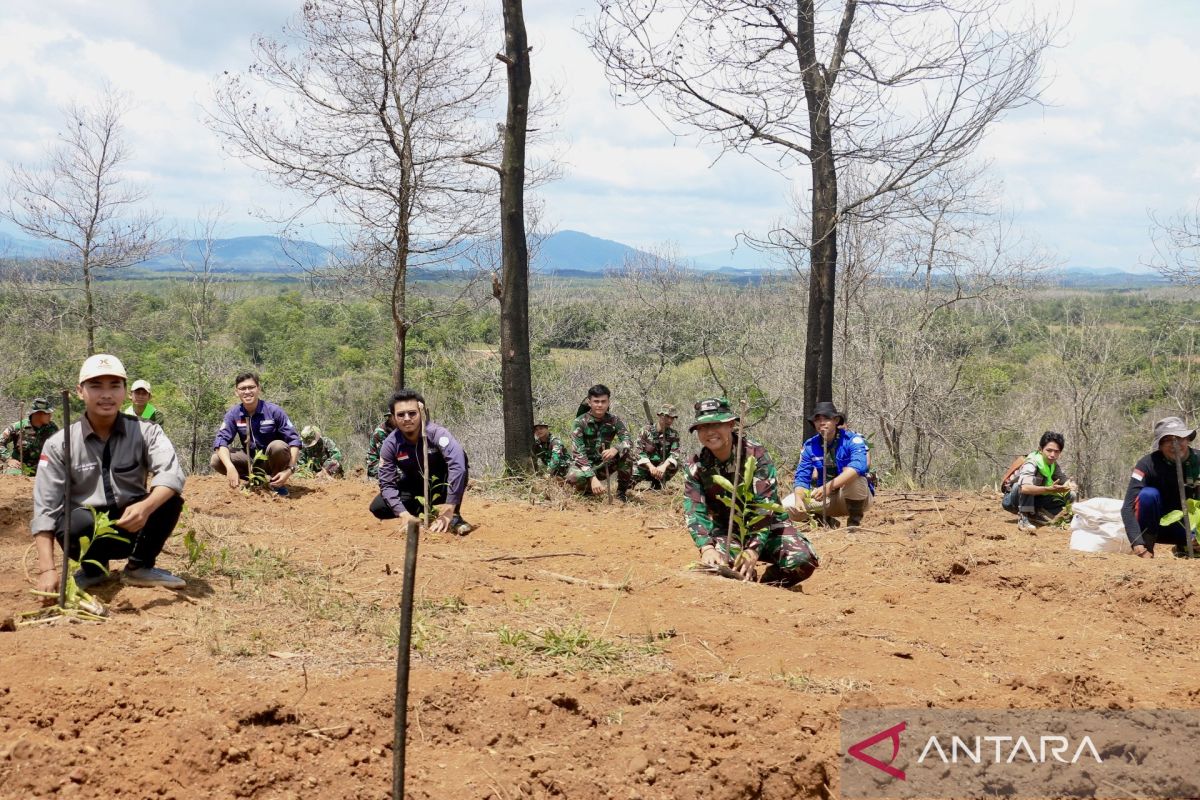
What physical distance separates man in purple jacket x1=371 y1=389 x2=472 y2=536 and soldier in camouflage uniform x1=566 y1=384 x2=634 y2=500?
2.55 meters

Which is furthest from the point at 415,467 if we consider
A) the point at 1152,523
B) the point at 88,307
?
the point at 88,307

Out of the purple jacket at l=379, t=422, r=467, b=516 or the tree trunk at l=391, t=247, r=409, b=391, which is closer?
the purple jacket at l=379, t=422, r=467, b=516

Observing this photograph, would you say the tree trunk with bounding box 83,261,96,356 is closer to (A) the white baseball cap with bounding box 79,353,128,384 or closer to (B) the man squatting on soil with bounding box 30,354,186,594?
(B) the man squatting on soil with bounding box 30,354,186,594

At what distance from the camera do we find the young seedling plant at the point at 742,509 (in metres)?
5.55

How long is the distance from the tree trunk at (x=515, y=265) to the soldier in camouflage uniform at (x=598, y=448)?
1177 mm

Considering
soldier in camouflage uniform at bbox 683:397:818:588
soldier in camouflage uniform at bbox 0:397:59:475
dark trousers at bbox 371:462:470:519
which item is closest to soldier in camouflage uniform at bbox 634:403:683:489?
dark trousers at bbox 371:462:470:519

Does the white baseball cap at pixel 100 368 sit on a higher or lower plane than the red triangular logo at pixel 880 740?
higher

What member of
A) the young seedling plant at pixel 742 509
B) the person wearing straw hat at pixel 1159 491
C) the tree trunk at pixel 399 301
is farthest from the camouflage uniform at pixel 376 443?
the person wearing straw hat at pixel 1159 491

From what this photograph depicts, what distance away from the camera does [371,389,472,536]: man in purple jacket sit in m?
7.19

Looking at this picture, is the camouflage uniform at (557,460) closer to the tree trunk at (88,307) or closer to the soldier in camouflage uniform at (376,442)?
the soldier in camouflage uniform at (376,442)

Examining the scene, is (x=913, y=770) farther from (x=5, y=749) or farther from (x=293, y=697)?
(x=5, y=749)

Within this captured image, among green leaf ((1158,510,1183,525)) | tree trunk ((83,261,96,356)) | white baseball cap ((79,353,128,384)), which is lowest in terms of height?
green leaf ((1158,510,1183,525))

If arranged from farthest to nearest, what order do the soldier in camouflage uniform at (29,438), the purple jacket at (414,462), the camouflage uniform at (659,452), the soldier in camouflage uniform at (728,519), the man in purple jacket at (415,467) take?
the soldier in camouflage uniform at (29,438)
the camouflage uniform at (659,452)
the purple jacket at (414,462)
the man in purple jacket at (415,467)
the soldier in camouflage uniform at (728,519)

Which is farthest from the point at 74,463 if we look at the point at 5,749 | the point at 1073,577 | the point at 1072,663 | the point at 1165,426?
the point at 1165,426
